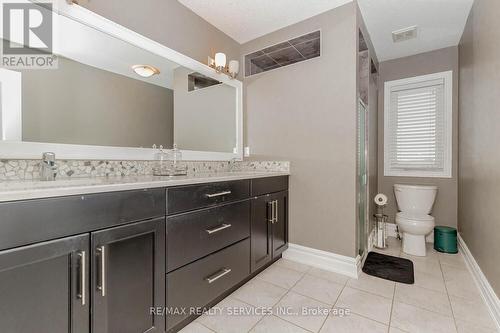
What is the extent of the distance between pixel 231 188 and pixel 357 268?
135 centimetres

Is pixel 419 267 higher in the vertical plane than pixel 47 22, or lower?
lower

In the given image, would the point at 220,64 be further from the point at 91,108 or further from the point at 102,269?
the point at 102,269

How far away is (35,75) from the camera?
119cm

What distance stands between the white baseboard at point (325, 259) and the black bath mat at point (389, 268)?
0.16 meters

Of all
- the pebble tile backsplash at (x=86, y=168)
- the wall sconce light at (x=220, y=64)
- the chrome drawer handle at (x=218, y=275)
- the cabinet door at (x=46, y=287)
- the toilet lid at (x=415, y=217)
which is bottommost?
the chrome drawer handle at (x=218, y=275)

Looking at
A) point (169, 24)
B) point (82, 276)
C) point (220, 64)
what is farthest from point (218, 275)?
point (169, 24)

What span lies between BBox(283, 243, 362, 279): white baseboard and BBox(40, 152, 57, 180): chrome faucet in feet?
6.57

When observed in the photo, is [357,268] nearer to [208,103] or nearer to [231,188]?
[231,188]

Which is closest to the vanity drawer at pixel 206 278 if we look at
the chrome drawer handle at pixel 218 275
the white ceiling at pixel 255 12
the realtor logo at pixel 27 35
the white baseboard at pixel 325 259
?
the chrome drawer handle at pixel 218 275

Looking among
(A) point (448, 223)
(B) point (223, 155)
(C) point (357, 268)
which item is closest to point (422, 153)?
(A) point (448, 223)

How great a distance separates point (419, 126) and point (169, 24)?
3.13 metres

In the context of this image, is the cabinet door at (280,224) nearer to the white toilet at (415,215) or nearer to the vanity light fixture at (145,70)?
the white toilet at (415,215)

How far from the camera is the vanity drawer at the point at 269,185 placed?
6.07 ft

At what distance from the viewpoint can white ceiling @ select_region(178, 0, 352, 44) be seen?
6.46ft
